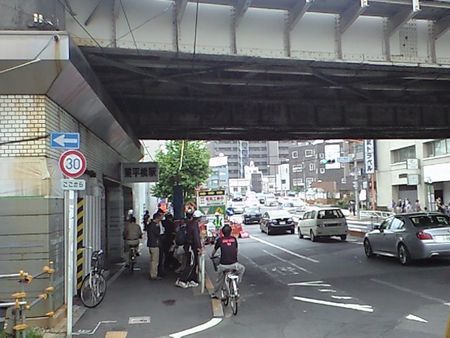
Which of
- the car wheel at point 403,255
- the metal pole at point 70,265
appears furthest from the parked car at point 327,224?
the metal pole at point 70,265

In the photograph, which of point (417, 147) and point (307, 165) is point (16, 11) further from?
point (307, 165)

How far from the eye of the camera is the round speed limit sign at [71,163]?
8.46 metres

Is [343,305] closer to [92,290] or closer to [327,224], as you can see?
[92,290]

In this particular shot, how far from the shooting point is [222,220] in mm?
15367

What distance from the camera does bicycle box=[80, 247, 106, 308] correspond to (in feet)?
34.7

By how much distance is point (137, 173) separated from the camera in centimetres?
2022

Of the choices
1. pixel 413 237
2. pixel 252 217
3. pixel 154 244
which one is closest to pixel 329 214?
pixel 413 237

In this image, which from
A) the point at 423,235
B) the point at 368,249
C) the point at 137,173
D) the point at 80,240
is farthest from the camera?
the point at 137,173

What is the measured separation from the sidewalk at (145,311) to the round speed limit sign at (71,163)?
2.50 metres

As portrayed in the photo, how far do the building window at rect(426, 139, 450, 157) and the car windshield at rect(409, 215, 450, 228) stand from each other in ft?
102

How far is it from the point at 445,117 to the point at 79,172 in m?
16.6

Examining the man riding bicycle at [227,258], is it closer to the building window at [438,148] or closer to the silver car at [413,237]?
the silver car at [413,237]

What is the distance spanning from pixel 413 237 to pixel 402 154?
41558 mm

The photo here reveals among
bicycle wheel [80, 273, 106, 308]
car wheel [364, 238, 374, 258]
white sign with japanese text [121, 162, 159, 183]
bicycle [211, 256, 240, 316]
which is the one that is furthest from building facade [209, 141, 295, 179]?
bicycle [211, 256, 240, 316]
